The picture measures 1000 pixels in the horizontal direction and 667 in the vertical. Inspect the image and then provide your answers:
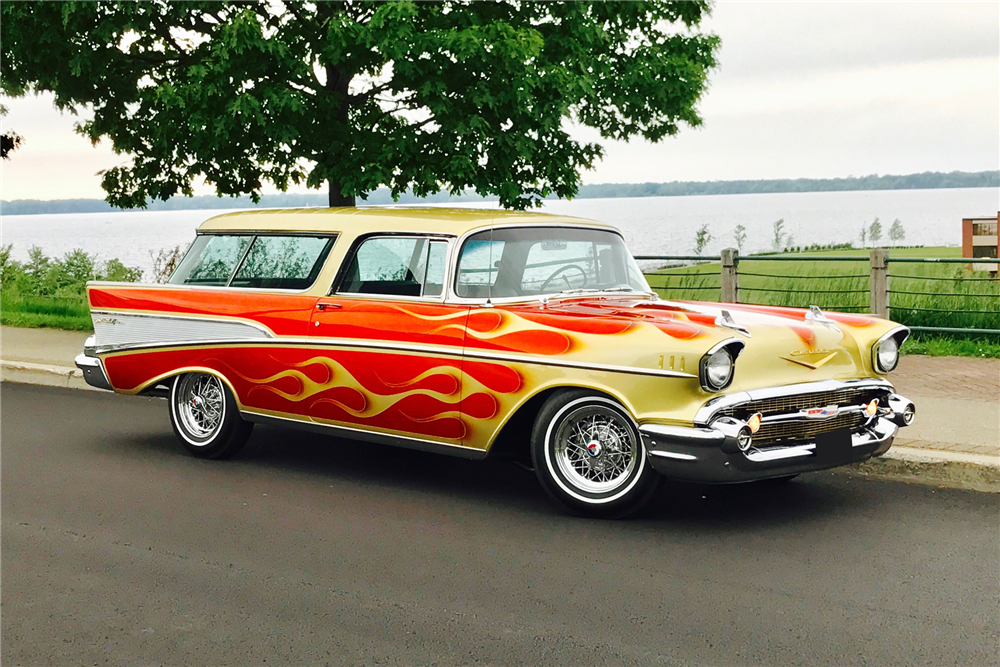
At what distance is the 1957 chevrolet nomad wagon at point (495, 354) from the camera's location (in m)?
5.66

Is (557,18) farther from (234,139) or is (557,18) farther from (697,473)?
(697,473)

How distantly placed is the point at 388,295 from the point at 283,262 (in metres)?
1.04

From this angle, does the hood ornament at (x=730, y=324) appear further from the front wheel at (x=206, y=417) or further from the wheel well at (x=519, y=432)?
the front wheel at (x=206, y=417)

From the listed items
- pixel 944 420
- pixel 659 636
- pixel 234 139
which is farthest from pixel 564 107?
pixel 659 636

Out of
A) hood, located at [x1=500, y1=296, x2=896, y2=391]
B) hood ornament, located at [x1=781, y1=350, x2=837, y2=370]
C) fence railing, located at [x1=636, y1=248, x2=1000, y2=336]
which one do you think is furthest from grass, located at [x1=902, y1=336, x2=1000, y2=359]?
hood ornament, located at [x1=781, y1=350, x2=837, y2=370]

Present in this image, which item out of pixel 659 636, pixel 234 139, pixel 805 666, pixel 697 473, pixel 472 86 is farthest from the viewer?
pixel 234 139

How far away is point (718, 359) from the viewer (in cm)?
556

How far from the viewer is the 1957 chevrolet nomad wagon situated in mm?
5656

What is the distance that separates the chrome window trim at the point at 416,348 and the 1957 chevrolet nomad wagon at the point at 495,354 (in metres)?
0.01

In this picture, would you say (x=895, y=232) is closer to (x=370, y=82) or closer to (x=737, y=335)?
(x=370, y=82)

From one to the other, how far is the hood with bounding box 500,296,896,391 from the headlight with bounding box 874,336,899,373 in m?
0.06

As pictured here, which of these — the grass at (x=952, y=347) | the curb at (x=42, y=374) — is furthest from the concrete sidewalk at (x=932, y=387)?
the grass at (x=952, y=347)

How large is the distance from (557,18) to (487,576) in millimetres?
10299

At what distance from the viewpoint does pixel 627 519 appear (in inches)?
233
